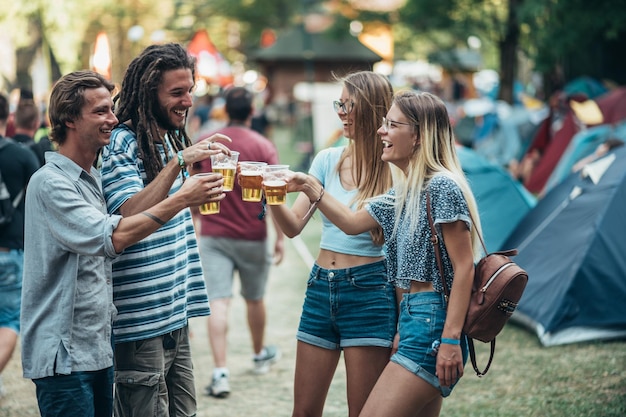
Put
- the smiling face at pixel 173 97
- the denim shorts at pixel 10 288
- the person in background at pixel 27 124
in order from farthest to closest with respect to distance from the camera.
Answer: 1. the person in background at pixel 27 124
2. the denim shorts at pixel 10 288
3. the smiling face at pixel 173 97

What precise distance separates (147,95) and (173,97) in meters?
0.12

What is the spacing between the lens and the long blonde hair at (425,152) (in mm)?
3588

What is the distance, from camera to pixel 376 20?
67.9 feet

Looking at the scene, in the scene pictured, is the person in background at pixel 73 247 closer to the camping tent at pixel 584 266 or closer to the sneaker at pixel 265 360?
the sneaker at pixel 265 360

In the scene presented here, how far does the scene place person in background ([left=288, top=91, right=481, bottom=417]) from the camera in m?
3.42

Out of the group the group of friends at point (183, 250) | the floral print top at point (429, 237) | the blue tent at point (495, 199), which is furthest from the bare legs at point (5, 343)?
the blue tent at point (495, 199)

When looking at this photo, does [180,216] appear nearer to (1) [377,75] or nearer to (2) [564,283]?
(1) [377,75]

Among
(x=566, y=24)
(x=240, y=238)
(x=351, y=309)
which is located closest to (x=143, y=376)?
(x=351, y=309)

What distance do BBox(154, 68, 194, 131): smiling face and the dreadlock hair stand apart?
0.02 m

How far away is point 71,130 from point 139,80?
54cm

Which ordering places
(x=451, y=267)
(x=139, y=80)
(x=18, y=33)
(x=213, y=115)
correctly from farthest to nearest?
(x=18, y=33), (x=213, y=115), (x=139, y=80), (x=451, y=267)

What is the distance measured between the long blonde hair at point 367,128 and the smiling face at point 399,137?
0.50m

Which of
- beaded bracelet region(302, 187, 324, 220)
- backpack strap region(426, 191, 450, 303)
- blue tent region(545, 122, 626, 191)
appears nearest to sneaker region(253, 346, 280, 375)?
beaded bracelet region(302, 187, 324, 220)

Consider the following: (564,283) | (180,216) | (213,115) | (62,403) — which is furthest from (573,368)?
(213,115)
